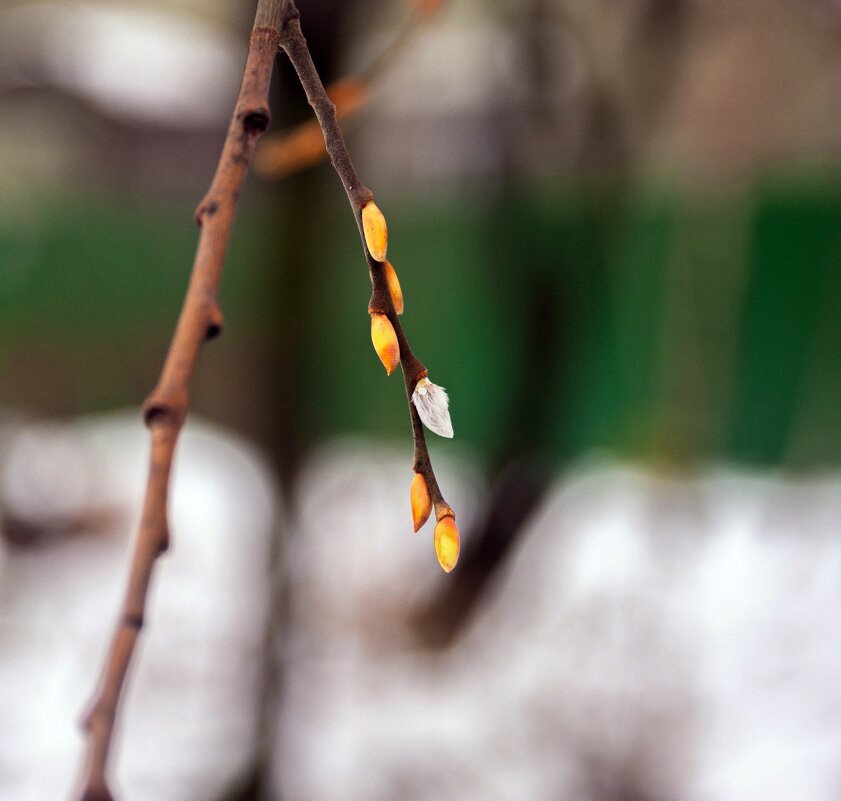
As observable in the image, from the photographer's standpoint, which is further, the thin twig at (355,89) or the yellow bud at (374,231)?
the thin twig at (355,89)

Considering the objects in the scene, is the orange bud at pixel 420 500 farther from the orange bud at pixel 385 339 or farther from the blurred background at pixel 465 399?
→ the blurred background at pixel 465 399

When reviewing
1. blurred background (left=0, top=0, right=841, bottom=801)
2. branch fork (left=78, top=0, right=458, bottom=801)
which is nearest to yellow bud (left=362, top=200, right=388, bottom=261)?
branch fork (left=78, top=0, right=458, bottom=801)

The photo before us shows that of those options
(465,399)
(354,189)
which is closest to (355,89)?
(354,189)

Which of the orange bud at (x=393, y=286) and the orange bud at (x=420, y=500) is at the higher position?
the orange bud at (x=393, y=286)

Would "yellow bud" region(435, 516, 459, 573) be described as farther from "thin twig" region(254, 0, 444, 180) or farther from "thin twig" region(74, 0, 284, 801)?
"thin twig" region(254, 0, 444, 180)

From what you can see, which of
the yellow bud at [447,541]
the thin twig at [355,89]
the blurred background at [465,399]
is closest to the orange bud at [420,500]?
the yellow bud at [447,541]

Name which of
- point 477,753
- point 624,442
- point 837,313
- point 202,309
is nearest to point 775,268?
point 837,313

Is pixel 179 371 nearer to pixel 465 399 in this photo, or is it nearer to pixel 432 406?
pixel 432 406
